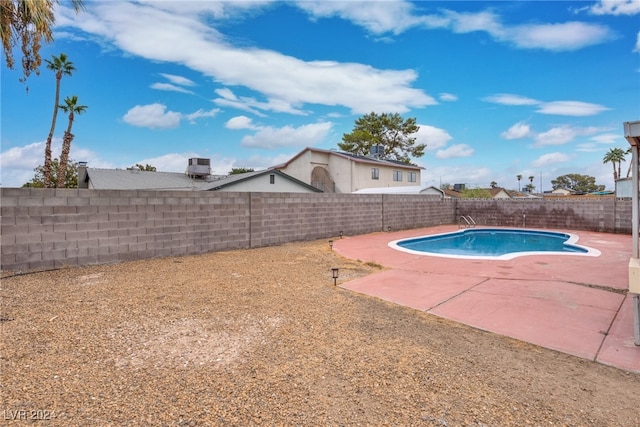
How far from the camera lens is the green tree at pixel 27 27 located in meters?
5.73

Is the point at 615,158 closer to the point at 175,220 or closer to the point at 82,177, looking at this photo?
the point at 175,220

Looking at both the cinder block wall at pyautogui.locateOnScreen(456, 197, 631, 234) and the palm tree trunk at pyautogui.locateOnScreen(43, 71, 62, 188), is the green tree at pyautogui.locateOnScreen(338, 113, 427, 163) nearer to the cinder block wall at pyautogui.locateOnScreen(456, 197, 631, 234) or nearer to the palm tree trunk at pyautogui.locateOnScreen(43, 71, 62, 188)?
the cinder block wall at pyautogui.locateOnScreen(456, 197, 631, 234)

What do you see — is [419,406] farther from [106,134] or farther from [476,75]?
[106,134]

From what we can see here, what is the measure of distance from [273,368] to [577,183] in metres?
91.7

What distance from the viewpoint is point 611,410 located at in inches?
95.1

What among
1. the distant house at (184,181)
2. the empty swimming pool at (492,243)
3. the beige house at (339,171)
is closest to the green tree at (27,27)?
the empty swimming pool at (492,243)

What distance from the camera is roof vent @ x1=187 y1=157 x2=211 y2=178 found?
25.0m

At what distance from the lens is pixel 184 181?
24.0 meters

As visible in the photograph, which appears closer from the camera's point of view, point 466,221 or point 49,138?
point 466,221

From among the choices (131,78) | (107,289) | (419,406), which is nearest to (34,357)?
(107,289)

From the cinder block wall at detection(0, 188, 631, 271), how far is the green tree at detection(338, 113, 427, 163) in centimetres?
1912

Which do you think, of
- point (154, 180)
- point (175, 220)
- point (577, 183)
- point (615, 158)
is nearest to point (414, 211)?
point (175, 220)

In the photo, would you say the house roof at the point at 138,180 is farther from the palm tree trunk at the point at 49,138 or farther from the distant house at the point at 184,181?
the palm tree trunk at the point at 49,138

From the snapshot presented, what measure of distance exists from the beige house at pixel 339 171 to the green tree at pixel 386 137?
22.4ft
